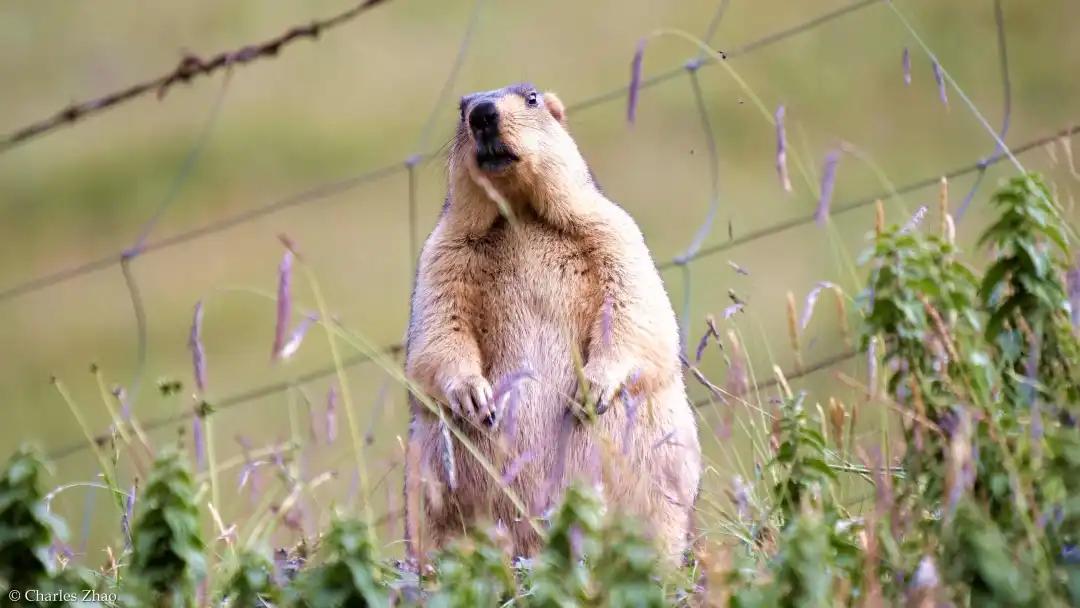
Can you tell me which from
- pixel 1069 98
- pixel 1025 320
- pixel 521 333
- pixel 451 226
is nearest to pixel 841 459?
pixel 1025 320

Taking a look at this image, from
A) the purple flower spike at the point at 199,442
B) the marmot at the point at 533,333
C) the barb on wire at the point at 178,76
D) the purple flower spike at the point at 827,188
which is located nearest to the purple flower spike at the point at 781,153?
the purple flower spike at the point at 827,188

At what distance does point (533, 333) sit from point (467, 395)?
13.7 inches

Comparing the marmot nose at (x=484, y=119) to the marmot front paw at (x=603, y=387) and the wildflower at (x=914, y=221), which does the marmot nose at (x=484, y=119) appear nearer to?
the marmot front paw at (x=603, y=387)

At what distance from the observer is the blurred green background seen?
2175 centimetres

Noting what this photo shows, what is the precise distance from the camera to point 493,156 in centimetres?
568

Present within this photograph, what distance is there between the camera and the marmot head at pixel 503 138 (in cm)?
566

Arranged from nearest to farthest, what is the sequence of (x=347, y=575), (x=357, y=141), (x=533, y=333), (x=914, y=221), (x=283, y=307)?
1. (x=347, y=575)
2. (x=283, y=307)
3. (x=914, y=221)
4. (x=533, y=333)
5. (x=357, y=141)

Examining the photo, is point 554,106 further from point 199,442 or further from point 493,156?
point 199,442

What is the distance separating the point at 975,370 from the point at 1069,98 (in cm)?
2207

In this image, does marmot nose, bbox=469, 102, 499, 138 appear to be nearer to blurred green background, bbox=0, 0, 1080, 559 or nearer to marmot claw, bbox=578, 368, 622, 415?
marmot claw, bbox=578, 368, 622, 415

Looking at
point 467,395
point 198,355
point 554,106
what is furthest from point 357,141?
point 198,355

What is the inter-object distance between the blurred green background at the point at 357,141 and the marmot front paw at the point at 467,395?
13.7m

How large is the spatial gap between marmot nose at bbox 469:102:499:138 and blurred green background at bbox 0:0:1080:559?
44.2 ft

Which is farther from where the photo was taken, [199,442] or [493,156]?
[493,156]
